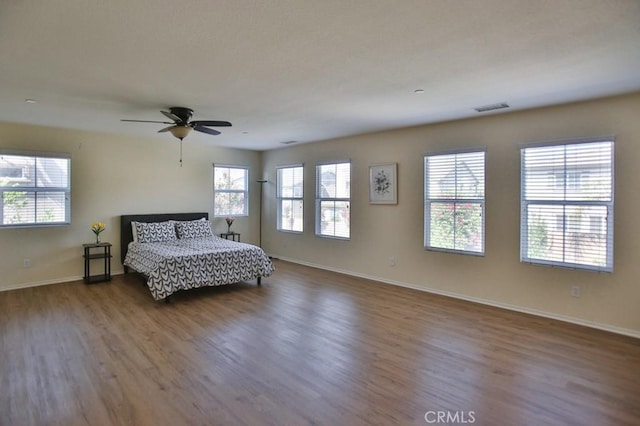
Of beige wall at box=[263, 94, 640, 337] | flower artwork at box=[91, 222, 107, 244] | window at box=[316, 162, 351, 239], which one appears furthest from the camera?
window at box=[316, 162, 351, 239]

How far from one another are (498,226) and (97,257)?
6.02 m

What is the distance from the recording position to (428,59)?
2.76m

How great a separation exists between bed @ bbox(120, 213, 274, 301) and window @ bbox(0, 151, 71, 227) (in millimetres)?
954

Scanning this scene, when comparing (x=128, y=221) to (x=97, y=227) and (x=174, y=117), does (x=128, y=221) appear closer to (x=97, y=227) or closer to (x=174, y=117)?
(x=97, y=227)

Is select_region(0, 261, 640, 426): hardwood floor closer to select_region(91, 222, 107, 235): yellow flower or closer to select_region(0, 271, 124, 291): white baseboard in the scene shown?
select_region(0, 271, 124, 291): white baseboard

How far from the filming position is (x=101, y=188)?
6.04m

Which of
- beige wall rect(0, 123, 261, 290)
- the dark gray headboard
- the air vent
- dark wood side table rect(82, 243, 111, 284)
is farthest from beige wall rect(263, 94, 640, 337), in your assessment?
dark wood side table rect(82, 243, 111, 284)

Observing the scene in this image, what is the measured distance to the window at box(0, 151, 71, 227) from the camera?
17.1 ft

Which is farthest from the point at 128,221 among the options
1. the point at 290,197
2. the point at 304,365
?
the point at 304,365

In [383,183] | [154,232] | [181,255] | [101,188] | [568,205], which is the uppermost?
[383,183]

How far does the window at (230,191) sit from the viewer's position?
298 inches

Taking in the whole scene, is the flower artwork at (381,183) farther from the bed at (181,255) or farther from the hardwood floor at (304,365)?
the bed at (181,255)

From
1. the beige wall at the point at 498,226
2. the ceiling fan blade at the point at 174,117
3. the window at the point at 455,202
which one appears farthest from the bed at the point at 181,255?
the window at the point at 455,202

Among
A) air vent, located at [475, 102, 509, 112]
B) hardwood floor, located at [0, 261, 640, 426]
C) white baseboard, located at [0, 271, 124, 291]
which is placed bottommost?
hardwood floor, located at [0, 261, 640, 426]
